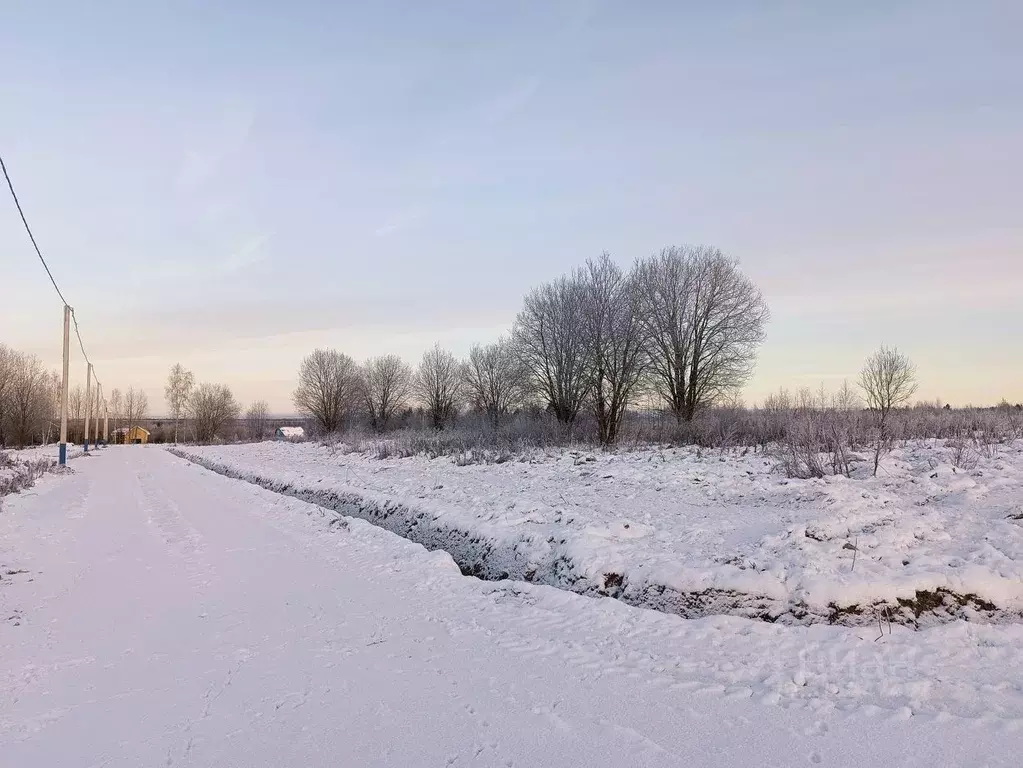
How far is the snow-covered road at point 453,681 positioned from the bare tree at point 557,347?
86.1 ft

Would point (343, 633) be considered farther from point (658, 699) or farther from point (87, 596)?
point (87, 596)

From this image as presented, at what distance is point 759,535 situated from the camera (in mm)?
7988

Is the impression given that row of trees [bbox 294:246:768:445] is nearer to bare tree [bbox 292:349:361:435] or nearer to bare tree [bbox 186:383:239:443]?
bare tree [bbox 292:349:361:435]

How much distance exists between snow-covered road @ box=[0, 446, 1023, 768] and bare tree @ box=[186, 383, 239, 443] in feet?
330

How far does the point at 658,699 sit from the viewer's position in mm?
4371

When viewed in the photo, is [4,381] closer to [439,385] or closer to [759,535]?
[439,385]

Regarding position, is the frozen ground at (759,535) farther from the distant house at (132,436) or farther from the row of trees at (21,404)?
the distant house at (132,436)

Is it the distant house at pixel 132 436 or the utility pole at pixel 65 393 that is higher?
the utility pole at pixel 65 393

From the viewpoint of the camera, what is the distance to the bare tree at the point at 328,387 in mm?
79875

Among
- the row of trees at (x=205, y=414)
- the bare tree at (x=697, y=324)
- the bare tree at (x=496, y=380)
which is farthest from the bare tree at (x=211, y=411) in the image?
the bare tree at (x=697, y=324)

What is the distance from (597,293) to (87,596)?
2704 cm

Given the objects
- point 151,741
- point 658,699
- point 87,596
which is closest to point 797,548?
point 658,699

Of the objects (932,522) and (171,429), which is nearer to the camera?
(932,522)

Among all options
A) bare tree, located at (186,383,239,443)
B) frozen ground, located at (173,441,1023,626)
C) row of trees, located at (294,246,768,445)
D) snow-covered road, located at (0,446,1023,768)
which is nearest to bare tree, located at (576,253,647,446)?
row of trees, located at (294,246,768,445)
